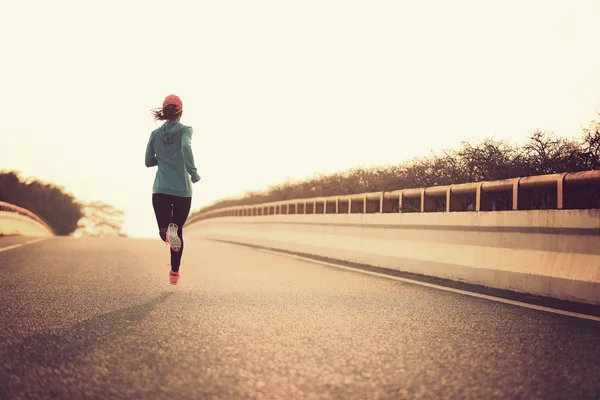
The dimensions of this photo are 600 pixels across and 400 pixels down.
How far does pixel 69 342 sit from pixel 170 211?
12.3ft

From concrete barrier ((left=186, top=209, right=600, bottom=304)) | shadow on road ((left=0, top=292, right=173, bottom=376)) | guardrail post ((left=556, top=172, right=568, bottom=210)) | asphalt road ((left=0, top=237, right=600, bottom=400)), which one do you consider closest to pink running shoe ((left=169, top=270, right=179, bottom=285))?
asphalt road ((left=0, top=237, right=600, bottom=400))

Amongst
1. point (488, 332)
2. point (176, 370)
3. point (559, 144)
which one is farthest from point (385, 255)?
point (176, 370)

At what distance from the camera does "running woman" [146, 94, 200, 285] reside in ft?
27.1

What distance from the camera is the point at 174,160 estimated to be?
8.30 meters

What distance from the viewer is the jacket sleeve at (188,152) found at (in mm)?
8208

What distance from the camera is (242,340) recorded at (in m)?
4.93

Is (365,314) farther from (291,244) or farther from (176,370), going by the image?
(291,244)

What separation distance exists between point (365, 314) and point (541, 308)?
6.06ft

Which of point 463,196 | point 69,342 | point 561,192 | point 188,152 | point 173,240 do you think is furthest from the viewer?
point 463,196

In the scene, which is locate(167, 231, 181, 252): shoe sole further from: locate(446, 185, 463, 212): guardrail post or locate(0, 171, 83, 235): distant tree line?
locate(0, 171, 83, 235): distant tree line

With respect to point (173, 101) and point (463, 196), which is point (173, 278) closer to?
point (173, 101)

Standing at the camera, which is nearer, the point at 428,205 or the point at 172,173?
the point at 172,173

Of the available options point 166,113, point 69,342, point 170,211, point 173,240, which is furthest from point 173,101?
point 69,342

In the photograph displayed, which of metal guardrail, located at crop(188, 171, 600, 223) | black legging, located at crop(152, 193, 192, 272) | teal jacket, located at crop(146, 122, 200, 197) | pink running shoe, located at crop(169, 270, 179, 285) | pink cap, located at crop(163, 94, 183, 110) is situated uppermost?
pink cap, located at crop(163, 94, 183, 110)
